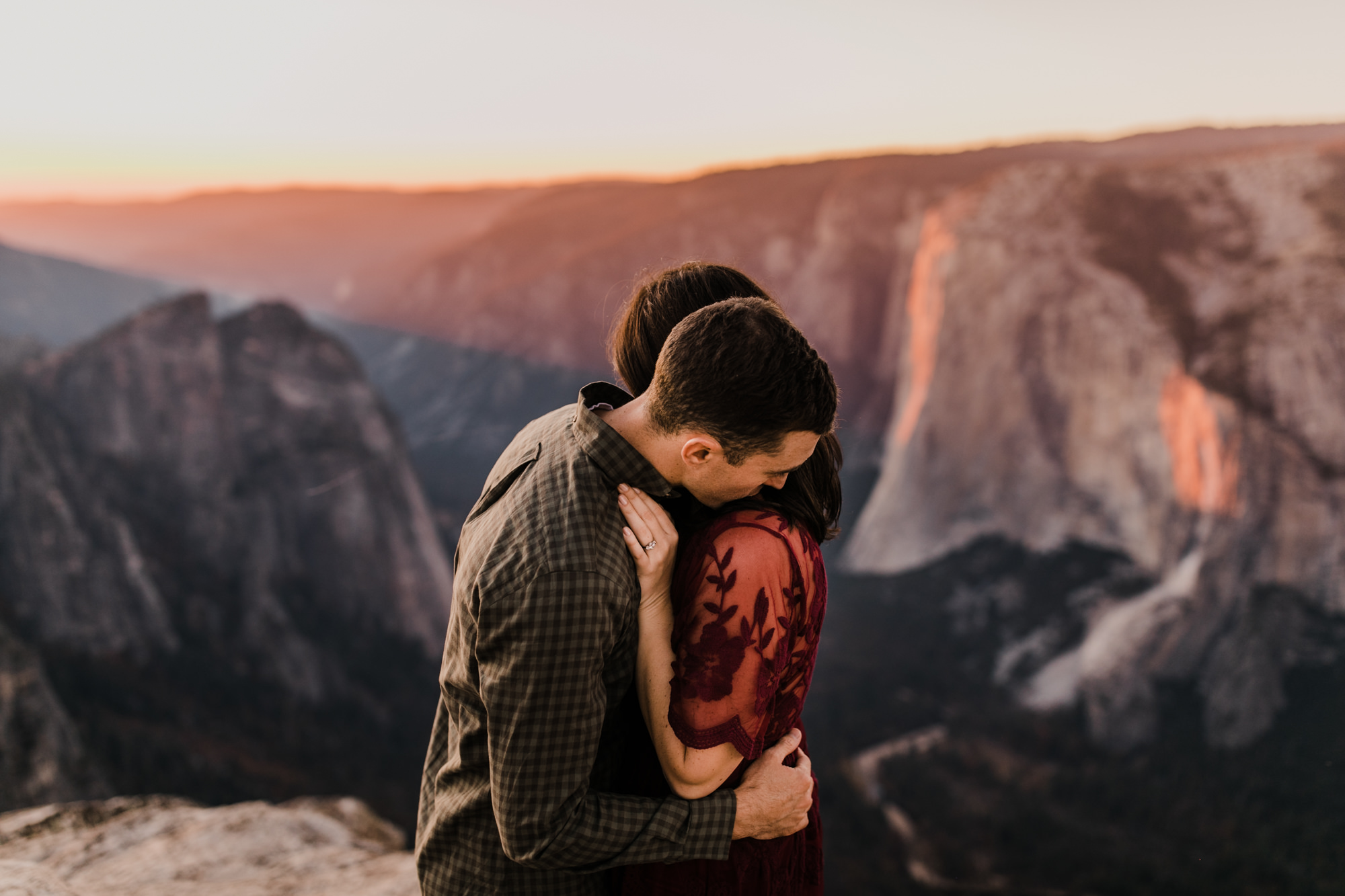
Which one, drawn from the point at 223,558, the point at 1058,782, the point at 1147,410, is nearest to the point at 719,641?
the point at 1058,782

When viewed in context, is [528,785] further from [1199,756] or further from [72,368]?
[72,368]

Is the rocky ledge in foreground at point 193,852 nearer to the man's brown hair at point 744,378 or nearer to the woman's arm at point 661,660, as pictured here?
the woman's arm at point 661,660

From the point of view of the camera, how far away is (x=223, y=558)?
1694 inches

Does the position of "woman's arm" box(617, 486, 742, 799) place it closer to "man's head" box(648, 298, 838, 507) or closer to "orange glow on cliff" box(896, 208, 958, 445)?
"man's head" box(648, 298, 838, 507)

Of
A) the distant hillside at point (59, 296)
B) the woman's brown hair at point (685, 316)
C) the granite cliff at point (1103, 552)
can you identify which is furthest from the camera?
the distant hillside at point (59, 296)

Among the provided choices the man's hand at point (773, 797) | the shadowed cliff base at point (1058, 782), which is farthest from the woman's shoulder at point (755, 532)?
the shadowed cliff base at point (1058, 782)

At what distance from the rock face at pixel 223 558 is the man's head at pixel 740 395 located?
31.7 meters

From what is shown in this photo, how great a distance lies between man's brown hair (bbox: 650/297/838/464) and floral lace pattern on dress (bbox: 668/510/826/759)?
0.26 metres

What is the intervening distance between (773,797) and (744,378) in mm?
1354

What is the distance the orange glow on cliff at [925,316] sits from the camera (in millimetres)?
54884

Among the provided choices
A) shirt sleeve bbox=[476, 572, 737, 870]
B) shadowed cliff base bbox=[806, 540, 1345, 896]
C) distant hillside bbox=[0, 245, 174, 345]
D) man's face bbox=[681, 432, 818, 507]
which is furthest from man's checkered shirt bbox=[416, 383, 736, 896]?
distant hillside bbox=[0, 245, 174, 345]

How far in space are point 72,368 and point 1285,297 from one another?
60.7m

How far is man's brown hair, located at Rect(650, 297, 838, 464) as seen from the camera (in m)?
2.17

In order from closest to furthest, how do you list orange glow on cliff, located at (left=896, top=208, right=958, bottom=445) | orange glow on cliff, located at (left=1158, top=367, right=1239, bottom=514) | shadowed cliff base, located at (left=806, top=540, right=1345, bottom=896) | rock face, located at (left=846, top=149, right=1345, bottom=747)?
shadowed cliff base, located at (left=806, top=540, right=1345, bottom=896) < rock face, located at (left=846, top=149, right=1345, bottom=747) < orange glow on cliff, located at (left=1158, top=367, right=1239, bottom=514) < orange glow on cliff, located at (left=896, top=208, right=958, bottom=445)
